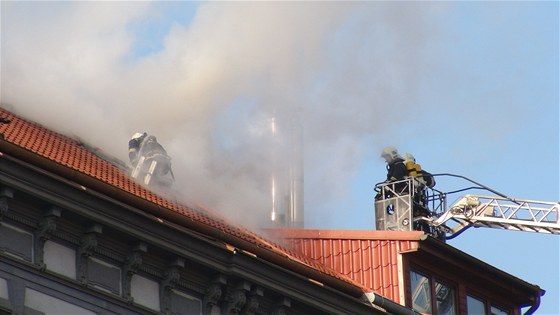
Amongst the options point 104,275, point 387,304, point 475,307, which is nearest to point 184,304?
point 104,275

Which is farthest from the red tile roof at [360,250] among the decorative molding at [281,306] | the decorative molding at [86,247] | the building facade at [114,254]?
the decorative molding at [86,247]

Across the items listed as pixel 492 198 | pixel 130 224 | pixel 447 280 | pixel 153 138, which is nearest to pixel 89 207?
pixel 130 224

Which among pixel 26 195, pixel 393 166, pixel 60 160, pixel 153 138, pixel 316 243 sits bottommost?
pixel 26 195

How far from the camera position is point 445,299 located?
27.8 metres

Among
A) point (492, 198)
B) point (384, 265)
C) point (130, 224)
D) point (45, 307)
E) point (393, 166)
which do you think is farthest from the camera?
point (492, 198)

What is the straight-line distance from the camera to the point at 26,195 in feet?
62.2

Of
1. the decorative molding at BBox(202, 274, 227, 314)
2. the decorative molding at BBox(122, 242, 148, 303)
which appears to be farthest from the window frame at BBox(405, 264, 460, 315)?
the decorative molding at BBox(122, 242, 148, 303)

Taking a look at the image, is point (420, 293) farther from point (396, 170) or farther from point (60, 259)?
point (60, 259)

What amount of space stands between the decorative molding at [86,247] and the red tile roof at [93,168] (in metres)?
0.67

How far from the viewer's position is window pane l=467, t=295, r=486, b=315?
28312 millimetres

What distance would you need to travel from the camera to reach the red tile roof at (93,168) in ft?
68.4

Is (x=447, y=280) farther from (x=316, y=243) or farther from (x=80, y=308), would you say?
(x=80, y=308)

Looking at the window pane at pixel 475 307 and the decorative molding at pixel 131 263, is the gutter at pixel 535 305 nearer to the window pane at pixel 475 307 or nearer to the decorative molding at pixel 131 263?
the window pane at pixel 475 307

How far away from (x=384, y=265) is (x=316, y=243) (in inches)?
64.5
